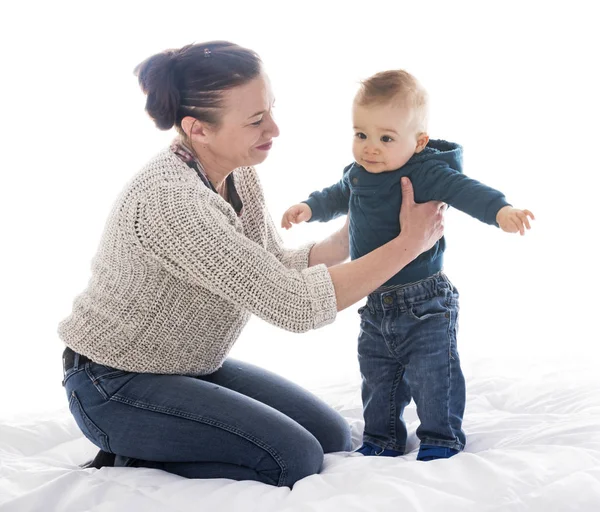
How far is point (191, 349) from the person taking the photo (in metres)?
1.84

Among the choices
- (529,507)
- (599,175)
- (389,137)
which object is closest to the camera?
(529,507)

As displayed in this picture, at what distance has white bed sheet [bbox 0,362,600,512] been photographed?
137 cm

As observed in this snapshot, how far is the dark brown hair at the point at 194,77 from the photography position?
1.75 m

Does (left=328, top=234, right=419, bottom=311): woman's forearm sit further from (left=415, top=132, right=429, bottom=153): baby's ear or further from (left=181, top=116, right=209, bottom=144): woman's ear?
(left=181, top=116, right=209, bottom=144): woman's ear

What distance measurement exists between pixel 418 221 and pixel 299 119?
1695 millimetres

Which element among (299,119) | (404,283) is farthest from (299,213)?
(299,119)

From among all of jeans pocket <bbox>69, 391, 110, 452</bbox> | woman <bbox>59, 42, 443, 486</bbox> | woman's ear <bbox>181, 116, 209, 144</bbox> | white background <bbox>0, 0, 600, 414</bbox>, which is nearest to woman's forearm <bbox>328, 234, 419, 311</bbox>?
woman <bbox>59, 42, 443, 486</bbox>

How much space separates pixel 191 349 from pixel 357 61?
1.76 meters

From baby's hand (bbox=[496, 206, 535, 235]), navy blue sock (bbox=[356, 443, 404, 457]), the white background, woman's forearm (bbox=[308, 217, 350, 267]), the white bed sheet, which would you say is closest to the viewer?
the white bed sheet

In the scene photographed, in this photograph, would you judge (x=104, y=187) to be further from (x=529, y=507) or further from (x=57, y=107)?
(x=529, y=507)

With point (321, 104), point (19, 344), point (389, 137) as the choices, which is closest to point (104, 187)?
point (19, 344)

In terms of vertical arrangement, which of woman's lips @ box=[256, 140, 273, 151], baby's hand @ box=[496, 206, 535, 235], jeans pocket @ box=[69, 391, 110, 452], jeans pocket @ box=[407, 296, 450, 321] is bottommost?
jeans pocket @ box=[69, 391, 110, 452]

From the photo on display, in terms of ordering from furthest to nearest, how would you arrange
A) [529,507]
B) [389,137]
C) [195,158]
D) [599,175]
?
[599,175] → [195,158] → [389,137] → [529,507]

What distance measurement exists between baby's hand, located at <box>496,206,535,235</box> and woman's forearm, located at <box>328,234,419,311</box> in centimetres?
23
